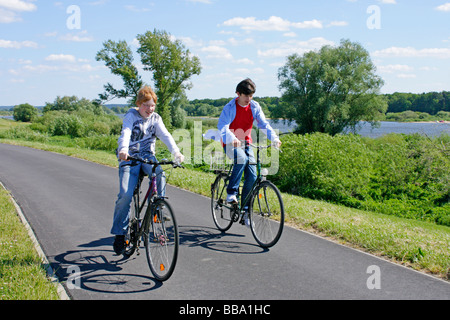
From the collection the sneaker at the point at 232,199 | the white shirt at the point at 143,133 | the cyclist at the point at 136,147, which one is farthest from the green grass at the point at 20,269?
the sneaker at the point at 232,199

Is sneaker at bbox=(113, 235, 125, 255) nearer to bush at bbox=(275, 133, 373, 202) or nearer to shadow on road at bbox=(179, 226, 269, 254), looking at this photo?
shadow on road at bbox=(179, 226, 269, 254)

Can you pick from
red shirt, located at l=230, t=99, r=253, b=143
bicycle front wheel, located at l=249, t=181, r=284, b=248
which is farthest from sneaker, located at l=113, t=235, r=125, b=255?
red shirt, located at l=230, t=99, r=253, b=143

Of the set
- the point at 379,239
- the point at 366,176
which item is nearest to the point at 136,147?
the point at 379,239

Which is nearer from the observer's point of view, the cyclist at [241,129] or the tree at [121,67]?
the cyclist at [241,129]

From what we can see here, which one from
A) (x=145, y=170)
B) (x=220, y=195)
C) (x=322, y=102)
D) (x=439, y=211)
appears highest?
(x=322, y=102)

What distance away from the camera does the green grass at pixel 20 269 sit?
12.3 feet

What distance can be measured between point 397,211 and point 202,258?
38.2 ft

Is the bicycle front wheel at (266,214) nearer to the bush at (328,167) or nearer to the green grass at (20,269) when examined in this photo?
the green grass at (20,269)

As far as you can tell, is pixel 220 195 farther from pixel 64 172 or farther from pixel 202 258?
pixel 64 172

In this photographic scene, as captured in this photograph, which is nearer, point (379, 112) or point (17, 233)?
point (17, 233)

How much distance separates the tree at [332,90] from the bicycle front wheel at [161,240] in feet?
158
